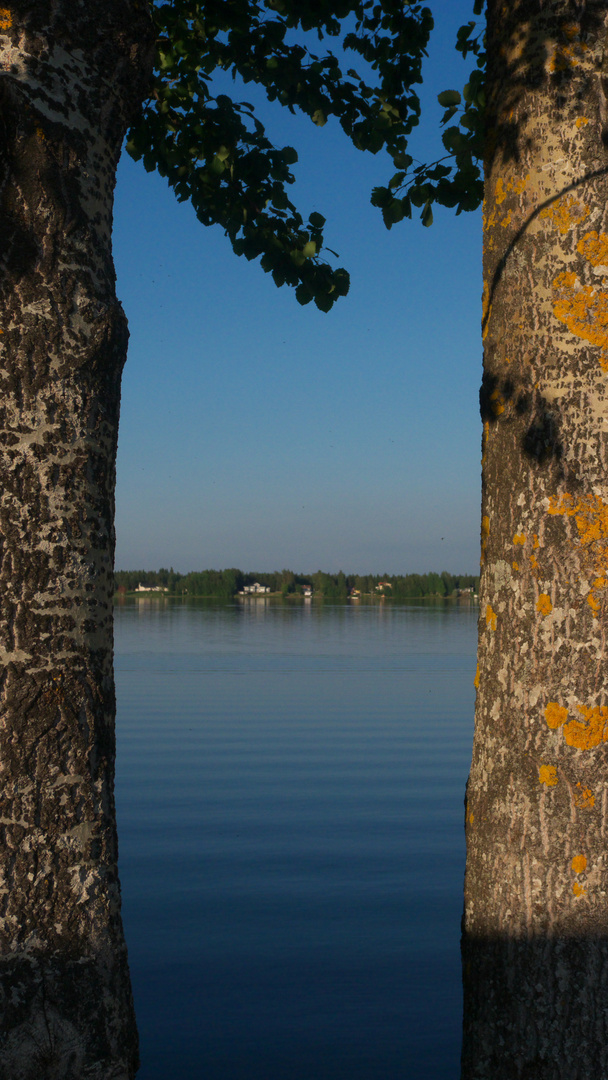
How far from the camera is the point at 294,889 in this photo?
346 inches

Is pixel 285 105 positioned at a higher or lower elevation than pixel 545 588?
higher

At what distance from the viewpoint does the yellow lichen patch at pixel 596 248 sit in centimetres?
342

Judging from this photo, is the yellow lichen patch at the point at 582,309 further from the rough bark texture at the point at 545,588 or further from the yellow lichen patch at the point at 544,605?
the yellow lichen patch at the point at 544,605

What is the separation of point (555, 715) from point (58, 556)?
1881 mm

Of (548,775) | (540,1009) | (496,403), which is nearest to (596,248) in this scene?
(496,403)

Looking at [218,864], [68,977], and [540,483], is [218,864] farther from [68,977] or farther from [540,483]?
[540,483]

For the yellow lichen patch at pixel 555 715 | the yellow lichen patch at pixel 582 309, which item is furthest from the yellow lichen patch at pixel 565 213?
the yellow lichen patch at pixel 555 715

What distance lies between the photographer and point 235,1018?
644 cm

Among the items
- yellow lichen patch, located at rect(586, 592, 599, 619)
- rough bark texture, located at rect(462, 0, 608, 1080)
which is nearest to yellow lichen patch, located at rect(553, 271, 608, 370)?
rough bark texture, located at rect(462, 0, 608, 1080)

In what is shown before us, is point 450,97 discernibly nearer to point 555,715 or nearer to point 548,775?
point 555,715

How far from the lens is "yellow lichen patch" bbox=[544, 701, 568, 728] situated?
10.8ft

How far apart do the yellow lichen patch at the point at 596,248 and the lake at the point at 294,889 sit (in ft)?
16.1

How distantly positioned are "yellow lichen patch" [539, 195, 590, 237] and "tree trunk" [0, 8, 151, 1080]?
1.73 m

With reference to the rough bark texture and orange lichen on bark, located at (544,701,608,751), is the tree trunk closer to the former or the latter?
the rough bark texture
